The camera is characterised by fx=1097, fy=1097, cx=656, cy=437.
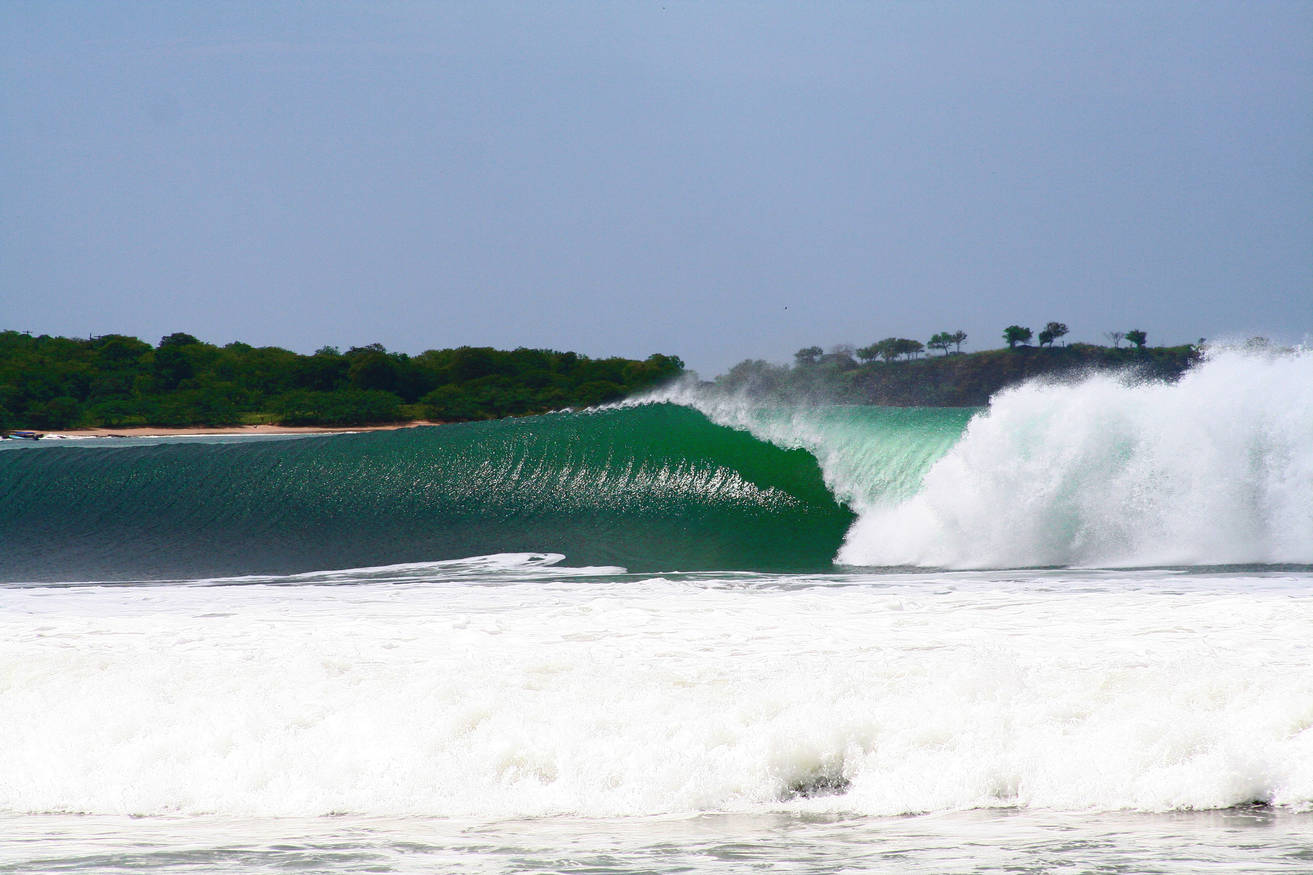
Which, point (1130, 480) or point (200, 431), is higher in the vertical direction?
point (200, 431)

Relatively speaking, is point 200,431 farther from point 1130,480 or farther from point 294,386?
point 1130,480

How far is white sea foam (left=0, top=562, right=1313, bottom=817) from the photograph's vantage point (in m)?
3.94

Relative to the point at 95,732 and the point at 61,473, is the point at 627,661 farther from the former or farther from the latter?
the point at 61,473

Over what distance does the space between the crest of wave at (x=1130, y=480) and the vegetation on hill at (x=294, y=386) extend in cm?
3905

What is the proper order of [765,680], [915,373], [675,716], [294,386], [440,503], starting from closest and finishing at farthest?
[675,716] → [765,680] → [440,503] → [915,373] → [294,386]

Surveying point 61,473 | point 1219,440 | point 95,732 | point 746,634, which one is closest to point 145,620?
point 95,732

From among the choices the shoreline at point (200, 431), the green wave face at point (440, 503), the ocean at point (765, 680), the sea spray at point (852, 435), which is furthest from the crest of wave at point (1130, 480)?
the shoreline at point (200, 431)

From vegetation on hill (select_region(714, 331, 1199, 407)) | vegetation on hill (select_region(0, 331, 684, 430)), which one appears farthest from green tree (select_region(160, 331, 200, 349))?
vegetation on hill (select_region(714, 331, 1199, 407))

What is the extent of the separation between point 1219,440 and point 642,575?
19.6 ft

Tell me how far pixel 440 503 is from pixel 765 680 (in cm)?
1068

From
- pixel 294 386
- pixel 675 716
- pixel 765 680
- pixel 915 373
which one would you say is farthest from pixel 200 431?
pixel 675 716

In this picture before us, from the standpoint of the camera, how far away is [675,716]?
449 cm

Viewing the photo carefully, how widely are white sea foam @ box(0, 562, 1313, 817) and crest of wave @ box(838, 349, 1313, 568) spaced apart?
3786 millimetres

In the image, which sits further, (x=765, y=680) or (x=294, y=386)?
(x=294, y=386)
